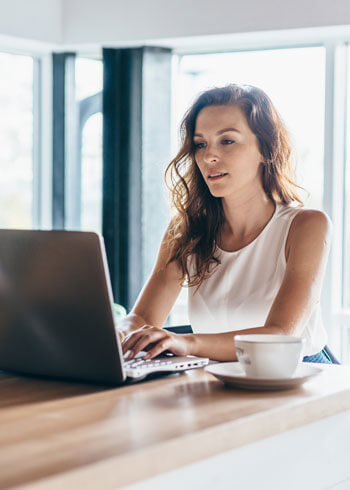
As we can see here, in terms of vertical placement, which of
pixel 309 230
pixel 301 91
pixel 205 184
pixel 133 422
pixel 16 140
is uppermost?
pixel 301 91

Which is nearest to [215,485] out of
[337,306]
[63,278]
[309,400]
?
[309,400]

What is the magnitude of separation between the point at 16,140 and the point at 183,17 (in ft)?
3.88

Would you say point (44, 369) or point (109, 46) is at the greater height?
point (109, 46)

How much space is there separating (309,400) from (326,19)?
8.34 ft

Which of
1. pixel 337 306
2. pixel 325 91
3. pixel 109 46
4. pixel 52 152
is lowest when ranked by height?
pixel 337 306

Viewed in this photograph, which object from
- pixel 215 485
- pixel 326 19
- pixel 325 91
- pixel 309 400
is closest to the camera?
pixel 215 485

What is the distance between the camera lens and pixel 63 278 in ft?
4.01

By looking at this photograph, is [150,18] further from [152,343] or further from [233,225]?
[152,343]

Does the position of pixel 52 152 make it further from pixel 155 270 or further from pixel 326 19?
pixel 155 270

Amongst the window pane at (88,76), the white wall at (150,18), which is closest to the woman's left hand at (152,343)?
the white wall at (150,18)

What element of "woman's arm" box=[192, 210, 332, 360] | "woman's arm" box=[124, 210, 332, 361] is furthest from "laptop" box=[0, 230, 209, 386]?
"woman's arm" box=[192, 210, 332, 360]

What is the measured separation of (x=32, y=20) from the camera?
3.70 m

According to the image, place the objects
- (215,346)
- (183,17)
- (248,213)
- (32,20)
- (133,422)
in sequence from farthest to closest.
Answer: (32,20), (183,17), (248,213), (215,346), (133,422)

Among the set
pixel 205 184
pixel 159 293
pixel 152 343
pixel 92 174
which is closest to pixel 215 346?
pixel 152 343
